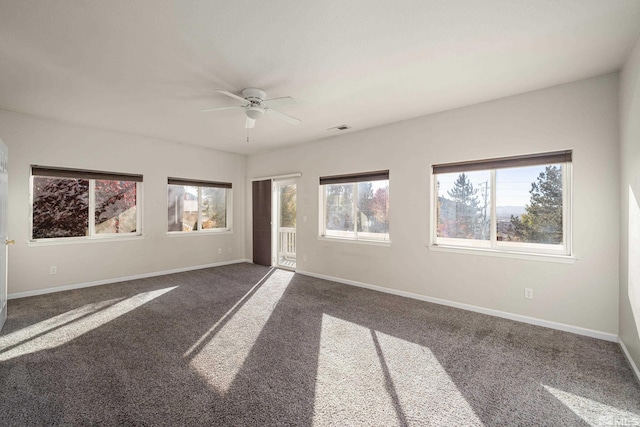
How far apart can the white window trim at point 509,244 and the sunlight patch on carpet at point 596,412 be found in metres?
1.54

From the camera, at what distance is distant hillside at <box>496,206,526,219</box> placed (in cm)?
339

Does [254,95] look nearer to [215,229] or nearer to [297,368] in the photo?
[297,368]

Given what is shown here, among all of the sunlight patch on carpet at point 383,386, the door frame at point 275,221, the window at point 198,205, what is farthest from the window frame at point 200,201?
the sunlight patch on carpet at point 383,386

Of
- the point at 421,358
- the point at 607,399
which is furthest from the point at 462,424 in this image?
the point at 607,399

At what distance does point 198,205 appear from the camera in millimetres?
6211

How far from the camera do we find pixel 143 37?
2.25 m

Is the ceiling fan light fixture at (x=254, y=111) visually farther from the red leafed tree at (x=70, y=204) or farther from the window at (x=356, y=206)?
the red leafed tree at (x=70, y=204)

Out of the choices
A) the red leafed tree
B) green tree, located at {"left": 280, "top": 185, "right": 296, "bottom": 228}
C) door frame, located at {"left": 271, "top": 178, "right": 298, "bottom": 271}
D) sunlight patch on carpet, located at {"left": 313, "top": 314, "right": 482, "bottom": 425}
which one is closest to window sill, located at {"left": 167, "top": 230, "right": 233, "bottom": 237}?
the red leafed tree

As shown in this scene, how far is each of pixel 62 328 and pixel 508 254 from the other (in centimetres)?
497

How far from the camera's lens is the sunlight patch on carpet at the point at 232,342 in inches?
87.1

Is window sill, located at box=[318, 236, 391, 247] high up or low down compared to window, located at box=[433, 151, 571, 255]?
down

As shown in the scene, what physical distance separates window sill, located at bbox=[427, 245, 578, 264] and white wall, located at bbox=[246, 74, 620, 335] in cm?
5

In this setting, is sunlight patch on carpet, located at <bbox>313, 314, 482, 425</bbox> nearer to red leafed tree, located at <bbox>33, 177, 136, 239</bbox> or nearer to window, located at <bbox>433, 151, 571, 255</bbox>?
window, located at <bbox>433, 151, 571, 255</bbox>

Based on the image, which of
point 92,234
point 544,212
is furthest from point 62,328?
point 544,212
